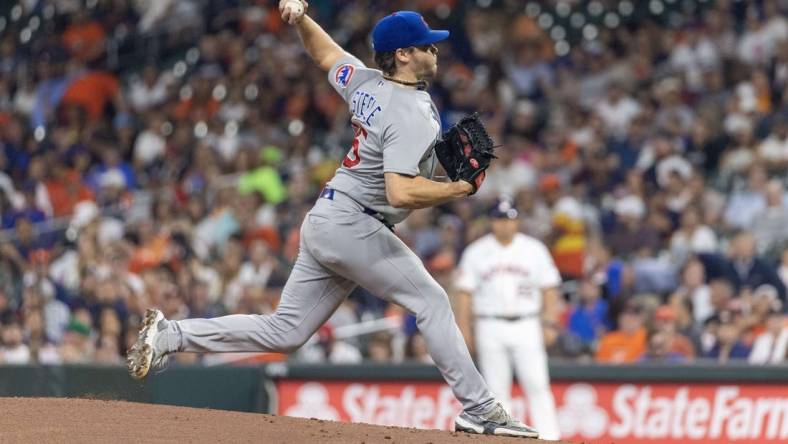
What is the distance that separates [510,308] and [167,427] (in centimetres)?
403

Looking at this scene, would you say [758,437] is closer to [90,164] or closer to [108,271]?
[108,271]

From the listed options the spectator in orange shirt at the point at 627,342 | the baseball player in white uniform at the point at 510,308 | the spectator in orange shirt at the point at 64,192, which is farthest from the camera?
the spectator in orange shirt at the point at 64,192

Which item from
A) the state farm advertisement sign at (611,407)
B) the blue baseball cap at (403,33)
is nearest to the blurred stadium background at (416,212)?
the state farm advertisement sign at (611,407)

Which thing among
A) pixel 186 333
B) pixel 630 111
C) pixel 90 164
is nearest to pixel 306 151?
pixel 90 164

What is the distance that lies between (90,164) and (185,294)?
3.89m

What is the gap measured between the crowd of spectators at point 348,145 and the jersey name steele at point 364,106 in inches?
209

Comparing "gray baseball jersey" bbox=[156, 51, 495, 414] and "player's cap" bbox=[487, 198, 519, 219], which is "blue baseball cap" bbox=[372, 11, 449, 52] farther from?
"player's cap" bbox=[487, 198, 519, 219]

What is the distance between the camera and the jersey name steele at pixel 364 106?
5980 millimetres

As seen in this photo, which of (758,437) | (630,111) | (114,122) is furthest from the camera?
(114,122)

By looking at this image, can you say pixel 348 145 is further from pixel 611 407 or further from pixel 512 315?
pixel 611 407

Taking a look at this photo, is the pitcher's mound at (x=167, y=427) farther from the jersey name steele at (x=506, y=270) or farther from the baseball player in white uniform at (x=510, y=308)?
the jersey name steele at (x=506, y=270)

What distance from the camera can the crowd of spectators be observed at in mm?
11820

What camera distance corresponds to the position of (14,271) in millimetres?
12883

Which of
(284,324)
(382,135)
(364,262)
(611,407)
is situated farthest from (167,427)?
(611,407)
